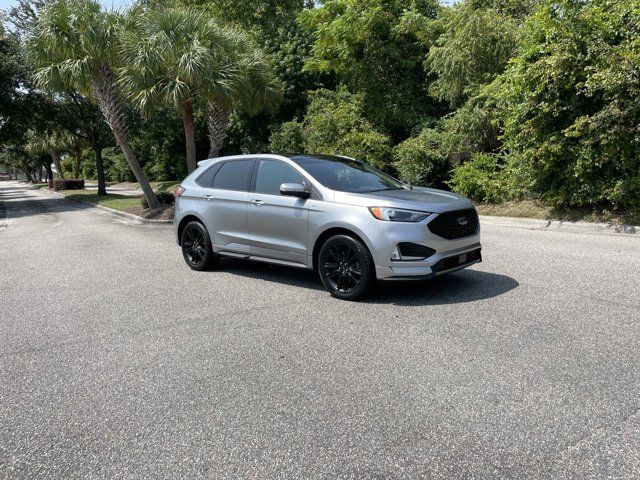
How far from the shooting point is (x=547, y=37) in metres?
11.4

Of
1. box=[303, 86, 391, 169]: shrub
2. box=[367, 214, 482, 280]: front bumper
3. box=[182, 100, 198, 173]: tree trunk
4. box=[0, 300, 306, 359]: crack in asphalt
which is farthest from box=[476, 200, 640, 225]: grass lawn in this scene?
box=[182, 100, 198, 173]: tree trunk

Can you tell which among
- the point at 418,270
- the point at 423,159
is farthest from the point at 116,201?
the point at 418,270

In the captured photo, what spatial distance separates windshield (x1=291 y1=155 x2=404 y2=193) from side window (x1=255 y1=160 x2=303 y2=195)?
0.56 ft

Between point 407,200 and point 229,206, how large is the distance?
8.96ft

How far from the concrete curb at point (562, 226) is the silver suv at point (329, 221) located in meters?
6.31

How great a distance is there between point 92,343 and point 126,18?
16110mm

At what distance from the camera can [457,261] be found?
5.64 meters

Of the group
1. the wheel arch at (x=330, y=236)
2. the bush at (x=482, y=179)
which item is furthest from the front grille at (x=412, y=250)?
the bush at (x=482, y=179)

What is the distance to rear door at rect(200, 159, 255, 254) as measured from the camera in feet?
22.6

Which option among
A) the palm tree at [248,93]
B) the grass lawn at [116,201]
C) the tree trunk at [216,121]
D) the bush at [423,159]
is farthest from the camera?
the grass lawn at [116,201]

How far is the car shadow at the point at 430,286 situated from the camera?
18.5 feet

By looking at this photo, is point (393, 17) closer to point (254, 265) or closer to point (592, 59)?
point (592, 59)

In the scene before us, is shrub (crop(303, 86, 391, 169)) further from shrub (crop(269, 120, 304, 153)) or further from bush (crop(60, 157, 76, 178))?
bush (crop(60, 157, 76, 178))

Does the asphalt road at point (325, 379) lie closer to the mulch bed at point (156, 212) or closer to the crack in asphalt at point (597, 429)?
the crack in asphalt at point (597, 429)
